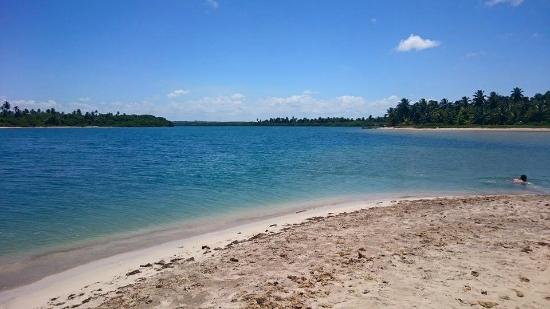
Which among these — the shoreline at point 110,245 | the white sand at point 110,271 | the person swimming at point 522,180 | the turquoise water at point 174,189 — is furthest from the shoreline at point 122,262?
the person swimming at point 522,180

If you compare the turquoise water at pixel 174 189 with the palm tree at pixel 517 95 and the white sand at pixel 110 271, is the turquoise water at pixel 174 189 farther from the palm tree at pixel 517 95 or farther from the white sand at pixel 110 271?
the palm tree at pixel 517 95

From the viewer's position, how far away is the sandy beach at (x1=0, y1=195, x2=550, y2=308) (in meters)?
7.88

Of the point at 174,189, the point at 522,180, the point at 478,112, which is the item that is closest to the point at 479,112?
the point at 478,112

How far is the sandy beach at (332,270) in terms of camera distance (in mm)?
7875

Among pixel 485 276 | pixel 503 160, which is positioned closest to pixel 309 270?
pixel 485 276

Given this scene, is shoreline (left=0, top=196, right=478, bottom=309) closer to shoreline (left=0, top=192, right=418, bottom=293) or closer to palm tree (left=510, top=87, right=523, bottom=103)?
shoreline (left=0, top=192, right=418, bottom=293)

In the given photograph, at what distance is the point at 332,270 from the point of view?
9367mm

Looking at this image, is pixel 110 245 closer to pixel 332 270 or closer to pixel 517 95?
pixel 332 270

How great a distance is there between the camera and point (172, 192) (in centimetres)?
2370

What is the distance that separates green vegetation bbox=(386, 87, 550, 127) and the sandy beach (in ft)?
461

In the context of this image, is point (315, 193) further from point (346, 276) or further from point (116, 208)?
point (346, 276)

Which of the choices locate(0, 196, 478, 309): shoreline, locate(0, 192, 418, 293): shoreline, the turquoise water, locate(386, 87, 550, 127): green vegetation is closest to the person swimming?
the turquoise water

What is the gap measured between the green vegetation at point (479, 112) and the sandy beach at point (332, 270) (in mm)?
140595

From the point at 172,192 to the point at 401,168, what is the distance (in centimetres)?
2261
